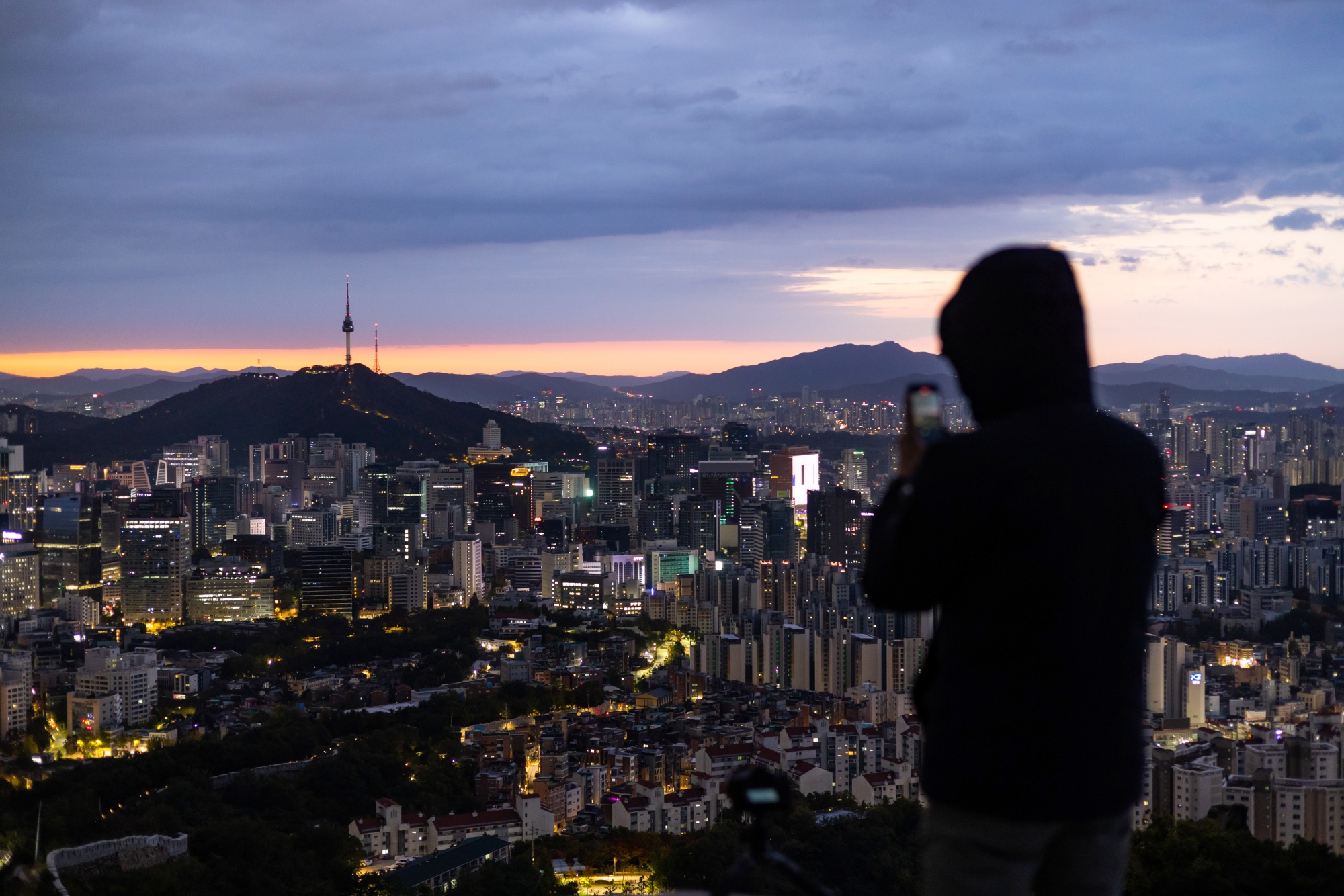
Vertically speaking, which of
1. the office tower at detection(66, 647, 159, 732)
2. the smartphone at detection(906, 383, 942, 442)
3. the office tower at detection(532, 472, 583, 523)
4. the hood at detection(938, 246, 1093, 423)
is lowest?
the office tower at detection(66, 647, 159, 732)

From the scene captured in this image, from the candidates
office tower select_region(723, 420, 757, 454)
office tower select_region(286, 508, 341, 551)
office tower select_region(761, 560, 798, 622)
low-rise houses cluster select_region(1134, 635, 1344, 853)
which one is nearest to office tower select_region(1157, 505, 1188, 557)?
low-rise houses cluster select_region(1134, 635, 1344, 853)

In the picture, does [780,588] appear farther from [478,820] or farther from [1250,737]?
[478,820]

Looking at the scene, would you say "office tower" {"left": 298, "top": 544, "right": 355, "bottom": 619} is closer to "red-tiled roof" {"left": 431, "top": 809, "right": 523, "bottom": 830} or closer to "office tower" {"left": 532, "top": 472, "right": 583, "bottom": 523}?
"office tower" {"left": 532, "top": 472, "right": 583, "bottom": 523}

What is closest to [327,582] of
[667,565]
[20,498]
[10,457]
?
[667,565]

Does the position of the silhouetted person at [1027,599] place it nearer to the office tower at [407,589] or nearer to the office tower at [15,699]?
the office tower at [15,699]

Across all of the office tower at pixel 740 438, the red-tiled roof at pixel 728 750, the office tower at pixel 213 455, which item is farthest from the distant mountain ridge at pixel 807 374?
the office tower at pixel 213 455

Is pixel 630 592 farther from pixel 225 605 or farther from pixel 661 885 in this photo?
pixel 661 885
